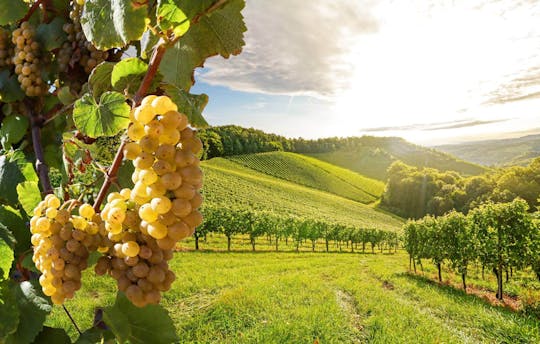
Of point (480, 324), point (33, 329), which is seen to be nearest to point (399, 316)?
point (480, 324)

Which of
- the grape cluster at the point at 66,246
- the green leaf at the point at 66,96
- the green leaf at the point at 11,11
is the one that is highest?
the green leaf at the point at 11,11

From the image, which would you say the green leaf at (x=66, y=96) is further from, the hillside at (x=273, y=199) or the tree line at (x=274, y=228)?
the hillside at (x=273, y=199)

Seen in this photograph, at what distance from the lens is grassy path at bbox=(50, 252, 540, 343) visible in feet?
35.4

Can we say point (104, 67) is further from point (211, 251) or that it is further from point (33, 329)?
point (211, 251)

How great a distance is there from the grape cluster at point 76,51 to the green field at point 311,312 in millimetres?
8936

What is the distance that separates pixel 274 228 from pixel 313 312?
21966 mm

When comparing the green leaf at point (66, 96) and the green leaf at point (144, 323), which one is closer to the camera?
the green leaf at point (144, 323)

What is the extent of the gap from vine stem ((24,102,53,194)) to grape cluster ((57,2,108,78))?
20 cm

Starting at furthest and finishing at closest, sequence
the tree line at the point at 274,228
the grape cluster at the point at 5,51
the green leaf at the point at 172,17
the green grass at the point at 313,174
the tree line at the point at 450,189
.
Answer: the green grass at the point at 313,174 < the tree line at the point at 450,189 < the tree line at the point at 274,228 < the grape cluster at the point at 5,51 < the green leaf at the point at 172,17

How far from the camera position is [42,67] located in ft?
4.10

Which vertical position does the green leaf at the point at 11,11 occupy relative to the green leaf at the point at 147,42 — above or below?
above

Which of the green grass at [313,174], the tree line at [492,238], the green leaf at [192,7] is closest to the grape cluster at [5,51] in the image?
the green leaf at [192,7]

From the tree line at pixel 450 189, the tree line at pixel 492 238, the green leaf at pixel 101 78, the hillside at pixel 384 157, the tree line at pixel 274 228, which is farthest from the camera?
the hillside at pixel 384 157

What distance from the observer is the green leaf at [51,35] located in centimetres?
120
